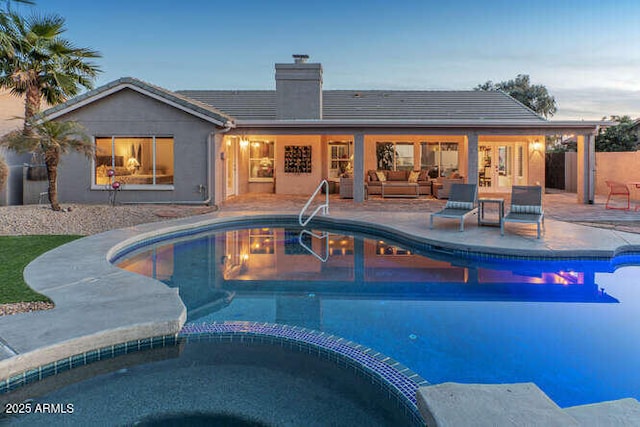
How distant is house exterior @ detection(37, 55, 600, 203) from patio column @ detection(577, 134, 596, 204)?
33 millimetres

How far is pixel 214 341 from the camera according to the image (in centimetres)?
473

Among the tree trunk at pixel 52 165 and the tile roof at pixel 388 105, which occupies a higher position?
the tile roof at pixel 388 105

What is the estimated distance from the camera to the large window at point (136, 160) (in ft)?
51.8

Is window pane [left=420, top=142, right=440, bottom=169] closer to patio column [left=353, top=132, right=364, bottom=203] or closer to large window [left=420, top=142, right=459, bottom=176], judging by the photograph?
large window [left=420, top=142, right=459, bottom=176]

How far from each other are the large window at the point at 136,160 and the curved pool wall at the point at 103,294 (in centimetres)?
583

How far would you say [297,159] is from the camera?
806 inches

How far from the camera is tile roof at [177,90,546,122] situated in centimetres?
1994

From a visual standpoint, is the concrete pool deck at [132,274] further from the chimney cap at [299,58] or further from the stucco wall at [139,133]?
the chimney cap at [299,58]

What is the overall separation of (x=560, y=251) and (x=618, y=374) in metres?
4.40

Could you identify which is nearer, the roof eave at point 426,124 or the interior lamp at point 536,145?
the roof eave at point 426,124

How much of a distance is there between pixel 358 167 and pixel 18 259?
11261mm

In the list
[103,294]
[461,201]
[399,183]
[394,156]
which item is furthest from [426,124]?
[103,294]

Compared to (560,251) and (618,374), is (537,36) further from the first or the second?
(618,374)

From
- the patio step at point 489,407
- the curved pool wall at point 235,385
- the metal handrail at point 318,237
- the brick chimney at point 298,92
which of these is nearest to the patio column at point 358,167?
the brick chimney at point 298,92
